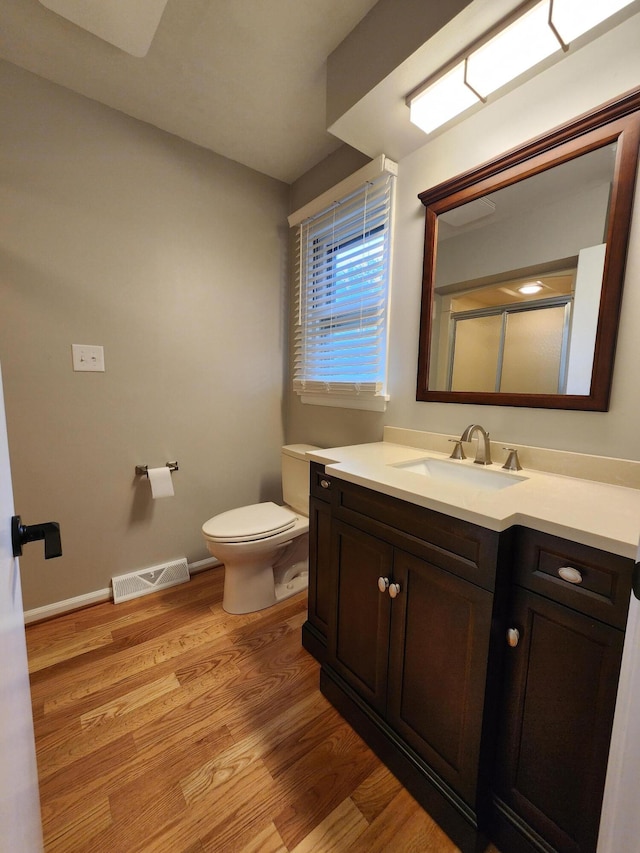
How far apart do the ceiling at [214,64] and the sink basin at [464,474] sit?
170cm

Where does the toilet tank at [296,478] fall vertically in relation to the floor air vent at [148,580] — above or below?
above

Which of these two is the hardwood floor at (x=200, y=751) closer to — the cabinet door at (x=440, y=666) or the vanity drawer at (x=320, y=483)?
the cabinet door at (x=440, y=666)

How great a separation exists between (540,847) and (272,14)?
2629 millimetres

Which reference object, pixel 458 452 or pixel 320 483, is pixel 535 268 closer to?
pixel 458 452

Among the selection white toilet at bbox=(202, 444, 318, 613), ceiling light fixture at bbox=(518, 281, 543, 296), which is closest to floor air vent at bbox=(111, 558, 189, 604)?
white toilet at bbox=(202, 444, 318, 613)

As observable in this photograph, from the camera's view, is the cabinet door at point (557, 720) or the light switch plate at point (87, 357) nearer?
the cabinet door at point (557, 720)

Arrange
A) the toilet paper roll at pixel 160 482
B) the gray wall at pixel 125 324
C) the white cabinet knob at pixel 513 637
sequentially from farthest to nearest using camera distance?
the toilet paper roll at pixel 160 482 < the gray wall at pixel 125 324 < the white cabinet knob at pixel 513 637

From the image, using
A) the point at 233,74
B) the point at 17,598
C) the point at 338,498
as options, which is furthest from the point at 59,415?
the point at 233,74

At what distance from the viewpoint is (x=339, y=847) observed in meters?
0.90

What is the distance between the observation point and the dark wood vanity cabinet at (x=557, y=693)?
70 cm

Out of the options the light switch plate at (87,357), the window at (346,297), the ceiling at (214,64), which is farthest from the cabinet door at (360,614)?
the ceiling at (214,64)

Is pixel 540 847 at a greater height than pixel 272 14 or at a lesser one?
lesser

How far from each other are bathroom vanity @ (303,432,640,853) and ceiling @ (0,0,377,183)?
169 cm

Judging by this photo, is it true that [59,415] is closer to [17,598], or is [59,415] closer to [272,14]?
[17,598]
